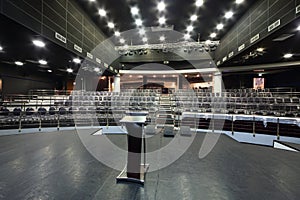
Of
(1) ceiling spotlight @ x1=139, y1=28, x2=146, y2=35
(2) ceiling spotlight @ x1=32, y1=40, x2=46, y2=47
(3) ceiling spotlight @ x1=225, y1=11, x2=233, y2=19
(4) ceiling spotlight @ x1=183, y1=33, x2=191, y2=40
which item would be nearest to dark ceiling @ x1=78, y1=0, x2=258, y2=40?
(3) ceiling spotlight @ x1=225, y1=11, x2=233, y2=19

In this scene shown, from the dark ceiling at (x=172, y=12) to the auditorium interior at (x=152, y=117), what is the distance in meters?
0.04

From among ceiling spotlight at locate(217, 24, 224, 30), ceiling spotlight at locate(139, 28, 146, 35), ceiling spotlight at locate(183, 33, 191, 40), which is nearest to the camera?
ceiling spotlight at locate(217, 24, 224, 30)

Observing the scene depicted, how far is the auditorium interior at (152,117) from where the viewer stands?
6.87 feet

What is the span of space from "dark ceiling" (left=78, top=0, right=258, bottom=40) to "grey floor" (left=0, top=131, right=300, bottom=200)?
16.6 ft

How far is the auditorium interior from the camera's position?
2094mm

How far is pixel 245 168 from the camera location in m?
2.56

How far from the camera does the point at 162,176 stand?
226cm

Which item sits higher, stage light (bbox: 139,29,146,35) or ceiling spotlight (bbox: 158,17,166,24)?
stage light (bbox: 139,29,146,35)

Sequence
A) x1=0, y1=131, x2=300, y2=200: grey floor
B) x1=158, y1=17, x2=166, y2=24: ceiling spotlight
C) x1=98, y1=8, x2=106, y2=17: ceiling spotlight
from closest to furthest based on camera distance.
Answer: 1. x1=0, y1=131, x2=300, y2=200: grey floor
2. x1=98, y1=8, x2=106, y2=17: ceiling spotlight
3. x1=158, y1=17, x2=166, y2=24: ceiling spotlight

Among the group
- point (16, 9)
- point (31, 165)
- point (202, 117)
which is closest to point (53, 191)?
point (31, 165)

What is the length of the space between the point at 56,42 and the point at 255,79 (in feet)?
43.1

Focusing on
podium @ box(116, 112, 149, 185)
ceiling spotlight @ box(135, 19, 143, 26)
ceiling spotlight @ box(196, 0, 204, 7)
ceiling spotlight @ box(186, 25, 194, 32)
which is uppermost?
ceiling spotlight @ box(186, 25, 194, 32)

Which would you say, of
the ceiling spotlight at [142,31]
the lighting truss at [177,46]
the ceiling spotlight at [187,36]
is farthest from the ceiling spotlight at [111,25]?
the ceiling spotlight at [187,36]

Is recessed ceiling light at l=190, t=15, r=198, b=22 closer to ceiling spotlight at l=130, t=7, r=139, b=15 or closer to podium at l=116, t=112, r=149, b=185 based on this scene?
ceiling spotlight at l=130, t=7, r=139, b=15
